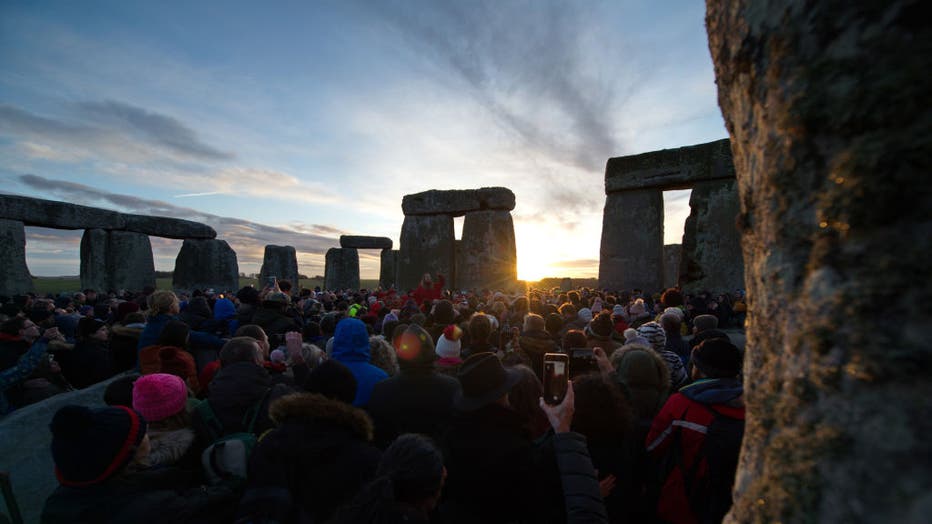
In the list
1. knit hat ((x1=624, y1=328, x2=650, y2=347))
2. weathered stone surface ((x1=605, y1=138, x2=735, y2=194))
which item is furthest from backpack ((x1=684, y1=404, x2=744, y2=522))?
weathered stone surface ((x1=605, y1=138, x2=735, y2=194))

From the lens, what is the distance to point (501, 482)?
1.75 metres

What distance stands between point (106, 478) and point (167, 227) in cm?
1638

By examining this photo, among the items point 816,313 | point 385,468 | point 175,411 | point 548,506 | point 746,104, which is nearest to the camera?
point 816,313

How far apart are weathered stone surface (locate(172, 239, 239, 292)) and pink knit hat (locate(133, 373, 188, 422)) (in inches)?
609

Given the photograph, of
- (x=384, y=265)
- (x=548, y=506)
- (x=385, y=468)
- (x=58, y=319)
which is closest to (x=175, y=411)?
(x=385, y=468)

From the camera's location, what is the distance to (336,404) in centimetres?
182

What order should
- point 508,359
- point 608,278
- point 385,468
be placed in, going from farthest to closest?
point 608,278 → point 508,359 → point 385,468

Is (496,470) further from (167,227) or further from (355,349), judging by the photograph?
(167,227)

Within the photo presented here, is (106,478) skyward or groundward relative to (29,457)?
skyward

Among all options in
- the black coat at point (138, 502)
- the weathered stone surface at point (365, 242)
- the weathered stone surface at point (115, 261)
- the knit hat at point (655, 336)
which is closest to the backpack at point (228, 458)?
the black coat at point (138, 502)

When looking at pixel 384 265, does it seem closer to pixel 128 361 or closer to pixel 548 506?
pixel 128 361

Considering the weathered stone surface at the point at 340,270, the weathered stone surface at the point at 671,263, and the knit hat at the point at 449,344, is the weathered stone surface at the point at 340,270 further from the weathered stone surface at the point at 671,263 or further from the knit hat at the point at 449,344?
the knit hat at the point at 449,344

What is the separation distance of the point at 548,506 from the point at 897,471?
1.47 meters

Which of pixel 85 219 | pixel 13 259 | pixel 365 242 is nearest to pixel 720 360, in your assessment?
pixel 13 259
